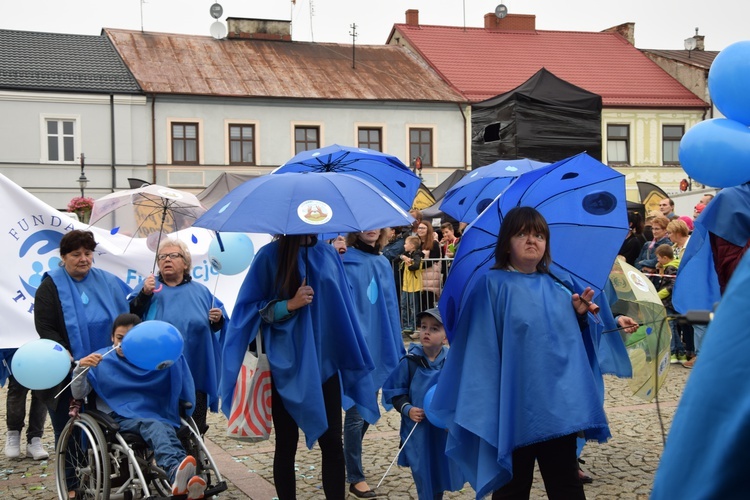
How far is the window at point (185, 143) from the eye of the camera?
34.1 meters

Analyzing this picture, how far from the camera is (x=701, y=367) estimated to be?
1.16 metres

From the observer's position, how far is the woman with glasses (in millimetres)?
6551

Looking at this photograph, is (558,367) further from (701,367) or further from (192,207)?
(192,207)

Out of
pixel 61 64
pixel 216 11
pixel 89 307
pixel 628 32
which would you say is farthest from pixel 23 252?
pixel 628 32

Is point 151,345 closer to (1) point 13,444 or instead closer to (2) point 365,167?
(2) point 365,167

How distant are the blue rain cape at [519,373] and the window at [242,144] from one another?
31.0 metres

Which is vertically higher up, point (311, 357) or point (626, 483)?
point (311, 357)

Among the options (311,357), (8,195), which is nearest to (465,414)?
(311,357)

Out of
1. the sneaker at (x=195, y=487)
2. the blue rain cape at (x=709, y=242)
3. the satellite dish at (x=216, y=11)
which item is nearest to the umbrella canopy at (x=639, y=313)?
the blue rain cape at (x=709, y=242)

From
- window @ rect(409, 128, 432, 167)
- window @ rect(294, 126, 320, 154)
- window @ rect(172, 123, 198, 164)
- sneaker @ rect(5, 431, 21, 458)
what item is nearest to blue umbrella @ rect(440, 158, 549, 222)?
sneaker @ rect(5, 431, 21, 458)

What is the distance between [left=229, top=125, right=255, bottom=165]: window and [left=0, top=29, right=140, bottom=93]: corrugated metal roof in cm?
371

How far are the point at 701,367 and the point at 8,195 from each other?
7604mm

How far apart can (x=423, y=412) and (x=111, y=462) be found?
72.4 inches

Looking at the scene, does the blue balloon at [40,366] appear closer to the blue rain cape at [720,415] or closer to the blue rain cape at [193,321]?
the blue rain cape at [193,321]
